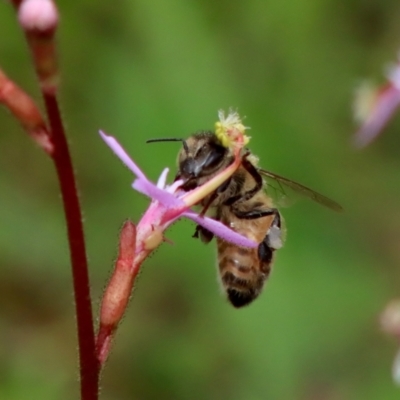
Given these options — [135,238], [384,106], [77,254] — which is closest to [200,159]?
[135,238]

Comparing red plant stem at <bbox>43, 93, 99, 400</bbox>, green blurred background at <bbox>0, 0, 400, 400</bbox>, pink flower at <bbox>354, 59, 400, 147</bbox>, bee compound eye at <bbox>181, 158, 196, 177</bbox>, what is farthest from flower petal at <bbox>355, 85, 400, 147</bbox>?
red plant stem at <bbox>43, 93, 99, 400</bbox>

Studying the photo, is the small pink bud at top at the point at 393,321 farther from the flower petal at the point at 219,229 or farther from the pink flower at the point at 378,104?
the flower petal at the point at 219,229

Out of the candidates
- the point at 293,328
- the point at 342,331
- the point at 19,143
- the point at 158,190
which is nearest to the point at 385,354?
the point at 342,331

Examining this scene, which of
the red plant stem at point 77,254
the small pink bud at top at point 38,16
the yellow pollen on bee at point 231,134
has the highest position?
the yellow pollen on bee at point 231,134

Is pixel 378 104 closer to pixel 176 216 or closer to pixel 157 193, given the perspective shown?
pixel 176 216

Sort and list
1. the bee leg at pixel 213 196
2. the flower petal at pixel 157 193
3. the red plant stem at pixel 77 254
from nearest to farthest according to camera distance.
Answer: the red plant stem at pixel 77 254
the flower petal at pixel 157 193
the bee leg at pixel 213 196

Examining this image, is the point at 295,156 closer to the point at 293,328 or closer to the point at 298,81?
the point at 298,81

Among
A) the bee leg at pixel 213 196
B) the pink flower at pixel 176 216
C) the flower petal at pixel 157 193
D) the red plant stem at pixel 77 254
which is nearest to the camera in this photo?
the red plant stem at pixel 77 254

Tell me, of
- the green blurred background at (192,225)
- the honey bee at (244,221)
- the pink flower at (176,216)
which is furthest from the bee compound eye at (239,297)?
the green blurred background at (192,225)
